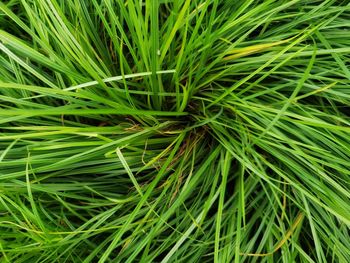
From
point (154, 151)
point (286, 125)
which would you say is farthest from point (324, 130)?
point (154, 151)

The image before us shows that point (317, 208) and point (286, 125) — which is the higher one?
point (286, 125)

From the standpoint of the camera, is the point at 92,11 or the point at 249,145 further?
the point at 92,11

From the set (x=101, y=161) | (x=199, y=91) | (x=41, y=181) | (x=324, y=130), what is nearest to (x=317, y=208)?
(x=324, y=130)

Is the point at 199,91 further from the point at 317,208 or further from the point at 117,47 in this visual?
the point at 317,208

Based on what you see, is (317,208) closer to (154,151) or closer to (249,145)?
(249,145)

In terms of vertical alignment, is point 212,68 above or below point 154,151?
above

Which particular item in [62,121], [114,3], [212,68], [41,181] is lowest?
Result: [41,181]
